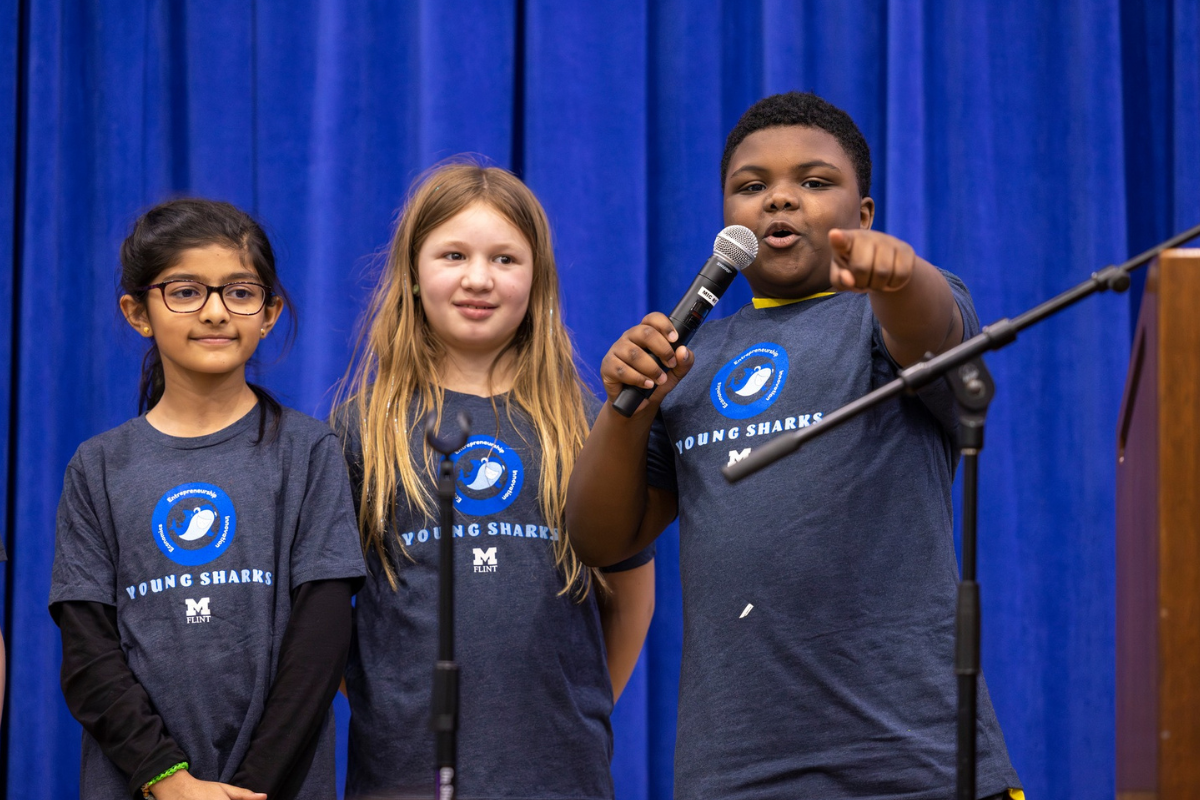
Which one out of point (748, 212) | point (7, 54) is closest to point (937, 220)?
point (748, 212)

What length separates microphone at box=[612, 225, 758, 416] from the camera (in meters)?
1.27

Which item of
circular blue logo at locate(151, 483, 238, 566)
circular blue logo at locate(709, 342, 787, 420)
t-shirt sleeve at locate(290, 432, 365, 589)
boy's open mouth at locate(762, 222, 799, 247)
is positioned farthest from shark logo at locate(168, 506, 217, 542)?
boy's open mouth at locate(762, 222, 799, 247)

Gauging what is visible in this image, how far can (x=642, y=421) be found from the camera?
1.45 metres

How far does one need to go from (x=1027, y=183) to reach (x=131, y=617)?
205 centimetres

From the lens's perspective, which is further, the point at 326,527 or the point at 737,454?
the point at 326,527

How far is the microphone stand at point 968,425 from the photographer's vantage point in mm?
969

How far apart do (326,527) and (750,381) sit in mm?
637

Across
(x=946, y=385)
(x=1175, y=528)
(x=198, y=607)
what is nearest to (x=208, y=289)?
(x=198, y=607)

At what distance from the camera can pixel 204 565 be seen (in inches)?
61.5

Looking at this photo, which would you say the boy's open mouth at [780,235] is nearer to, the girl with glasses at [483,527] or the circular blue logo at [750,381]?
the circular blue logo at [750,381]

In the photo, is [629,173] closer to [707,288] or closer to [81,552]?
[707,288]

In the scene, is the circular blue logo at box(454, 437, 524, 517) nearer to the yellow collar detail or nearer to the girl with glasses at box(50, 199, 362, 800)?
the girl with glasses at box(50, 199, 362, 800)

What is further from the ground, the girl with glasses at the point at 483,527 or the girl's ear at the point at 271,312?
the girl's ear at the point at 271,312

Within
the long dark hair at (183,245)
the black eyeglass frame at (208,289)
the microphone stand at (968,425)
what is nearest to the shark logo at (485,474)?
the long dark hair at (183,245)
